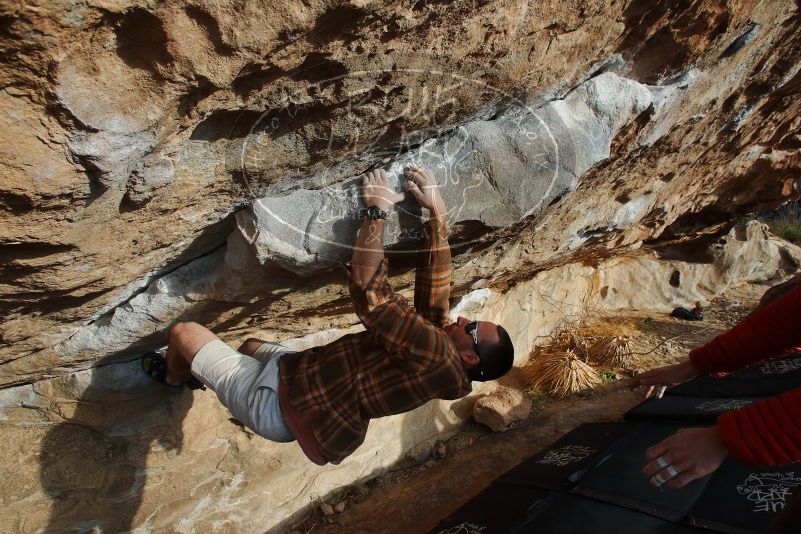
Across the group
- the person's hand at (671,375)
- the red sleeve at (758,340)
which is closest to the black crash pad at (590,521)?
the person's hand at (671,375)

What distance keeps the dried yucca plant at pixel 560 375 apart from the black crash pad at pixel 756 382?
4.09ft

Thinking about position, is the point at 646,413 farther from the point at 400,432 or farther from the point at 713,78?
the point at 713,78

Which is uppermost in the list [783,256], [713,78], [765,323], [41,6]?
[41,6]

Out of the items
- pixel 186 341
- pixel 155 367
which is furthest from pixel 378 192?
pixel 155 367

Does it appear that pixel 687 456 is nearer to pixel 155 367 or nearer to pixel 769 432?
pixel 769 432

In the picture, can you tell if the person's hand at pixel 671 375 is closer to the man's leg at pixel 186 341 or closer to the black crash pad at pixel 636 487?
the black crash pad at pixel 636 487

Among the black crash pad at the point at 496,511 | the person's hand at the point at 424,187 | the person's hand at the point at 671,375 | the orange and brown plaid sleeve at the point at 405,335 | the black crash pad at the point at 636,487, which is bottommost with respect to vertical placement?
the black crash pad at the point at 636,487

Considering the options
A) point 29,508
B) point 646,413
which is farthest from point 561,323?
point 29,508

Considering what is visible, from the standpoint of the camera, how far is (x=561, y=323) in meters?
5.78

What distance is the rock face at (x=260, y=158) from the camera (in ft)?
3.82

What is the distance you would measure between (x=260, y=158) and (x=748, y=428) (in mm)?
1721

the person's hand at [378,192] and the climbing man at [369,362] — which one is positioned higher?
the person's hand at [378,192]

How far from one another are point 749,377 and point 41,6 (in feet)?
13.9

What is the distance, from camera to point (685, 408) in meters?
3.31
